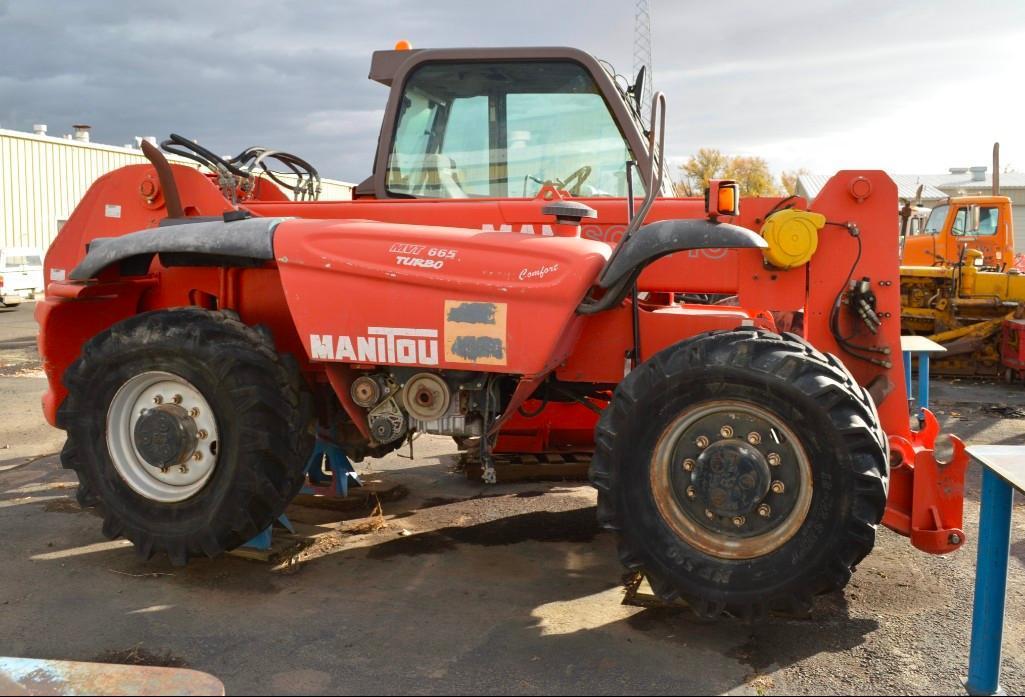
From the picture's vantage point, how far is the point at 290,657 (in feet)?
11.0

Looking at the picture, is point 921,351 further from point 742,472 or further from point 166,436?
point 166,436

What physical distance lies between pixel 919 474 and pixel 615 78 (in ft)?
8.98

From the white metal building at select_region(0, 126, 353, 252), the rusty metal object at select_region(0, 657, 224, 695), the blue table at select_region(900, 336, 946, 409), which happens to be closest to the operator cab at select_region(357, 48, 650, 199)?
the blue table at select_region(900, 336, 946, 409)

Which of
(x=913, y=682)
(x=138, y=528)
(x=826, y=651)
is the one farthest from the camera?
(x=138, y=528)

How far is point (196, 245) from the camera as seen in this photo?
4.08 metres

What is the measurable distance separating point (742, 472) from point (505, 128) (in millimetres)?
2499

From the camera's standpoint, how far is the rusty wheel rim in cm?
338

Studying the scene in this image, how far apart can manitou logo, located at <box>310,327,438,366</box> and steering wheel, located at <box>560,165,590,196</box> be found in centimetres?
149

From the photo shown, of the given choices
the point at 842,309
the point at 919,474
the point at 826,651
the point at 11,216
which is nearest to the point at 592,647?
the point at 826,651

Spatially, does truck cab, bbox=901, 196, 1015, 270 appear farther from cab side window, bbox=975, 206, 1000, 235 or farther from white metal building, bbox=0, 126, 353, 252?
white metal building, bbox=0, 126, 353, 252

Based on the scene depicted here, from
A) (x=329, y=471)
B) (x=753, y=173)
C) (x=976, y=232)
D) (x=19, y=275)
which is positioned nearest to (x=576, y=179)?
(x=329, y=471)

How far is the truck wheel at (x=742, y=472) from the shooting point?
10.8ft

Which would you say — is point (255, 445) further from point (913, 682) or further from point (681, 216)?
point (913, 682)

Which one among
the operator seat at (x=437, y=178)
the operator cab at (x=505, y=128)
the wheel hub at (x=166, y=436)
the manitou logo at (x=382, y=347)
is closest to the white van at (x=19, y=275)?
the operator cab at (x=505, y=128)
